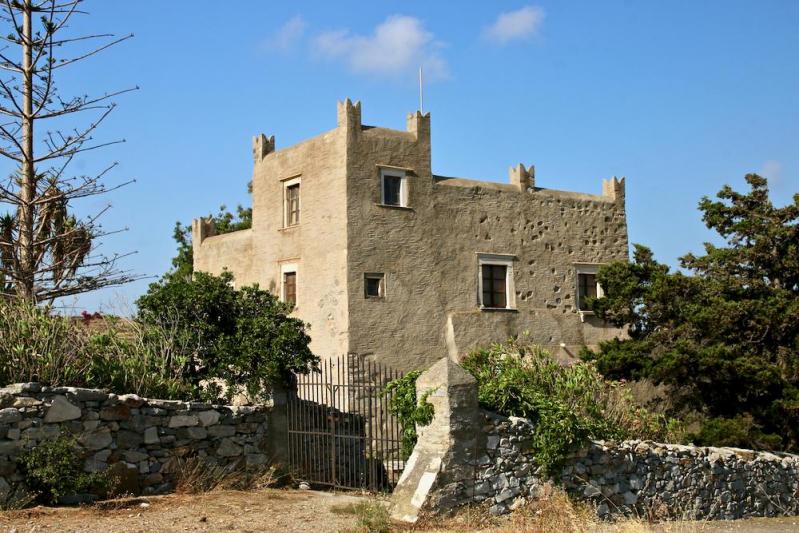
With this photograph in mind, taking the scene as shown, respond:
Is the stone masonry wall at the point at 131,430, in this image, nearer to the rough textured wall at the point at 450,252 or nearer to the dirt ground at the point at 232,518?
the dirt ground at the point at 232,518

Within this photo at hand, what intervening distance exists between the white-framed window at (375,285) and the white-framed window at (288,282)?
230cm

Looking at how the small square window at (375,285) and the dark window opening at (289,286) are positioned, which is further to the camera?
the dark window opening at (289,286)

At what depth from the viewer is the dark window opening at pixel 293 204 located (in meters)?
22.1

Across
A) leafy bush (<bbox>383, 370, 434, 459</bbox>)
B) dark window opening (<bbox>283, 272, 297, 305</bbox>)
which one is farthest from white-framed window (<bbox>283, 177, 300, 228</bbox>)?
leafy bush (<bbox>383, 370, 434, 459</bbox>)

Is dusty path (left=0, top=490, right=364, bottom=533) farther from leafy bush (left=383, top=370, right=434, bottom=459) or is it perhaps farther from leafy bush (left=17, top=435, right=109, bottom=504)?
leafy bush (left=383, top=370, right=434, bottom=459)

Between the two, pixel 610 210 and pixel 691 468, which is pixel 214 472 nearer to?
pixel 691 468

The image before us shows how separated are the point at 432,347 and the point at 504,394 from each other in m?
9.38

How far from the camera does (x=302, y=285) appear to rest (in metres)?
21.4

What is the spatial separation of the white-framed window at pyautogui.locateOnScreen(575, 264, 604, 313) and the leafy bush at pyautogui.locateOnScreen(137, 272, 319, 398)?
37.6 feet

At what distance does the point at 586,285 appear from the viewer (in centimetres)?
2455

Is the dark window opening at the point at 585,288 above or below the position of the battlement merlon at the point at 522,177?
below

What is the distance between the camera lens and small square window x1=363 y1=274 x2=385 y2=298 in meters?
20.5

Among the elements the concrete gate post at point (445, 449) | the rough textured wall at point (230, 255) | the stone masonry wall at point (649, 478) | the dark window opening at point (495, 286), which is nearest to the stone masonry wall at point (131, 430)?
the concrete gate post at point (445, 449)

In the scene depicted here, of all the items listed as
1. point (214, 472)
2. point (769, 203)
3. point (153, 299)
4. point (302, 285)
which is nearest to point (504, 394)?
point (214, 472)
